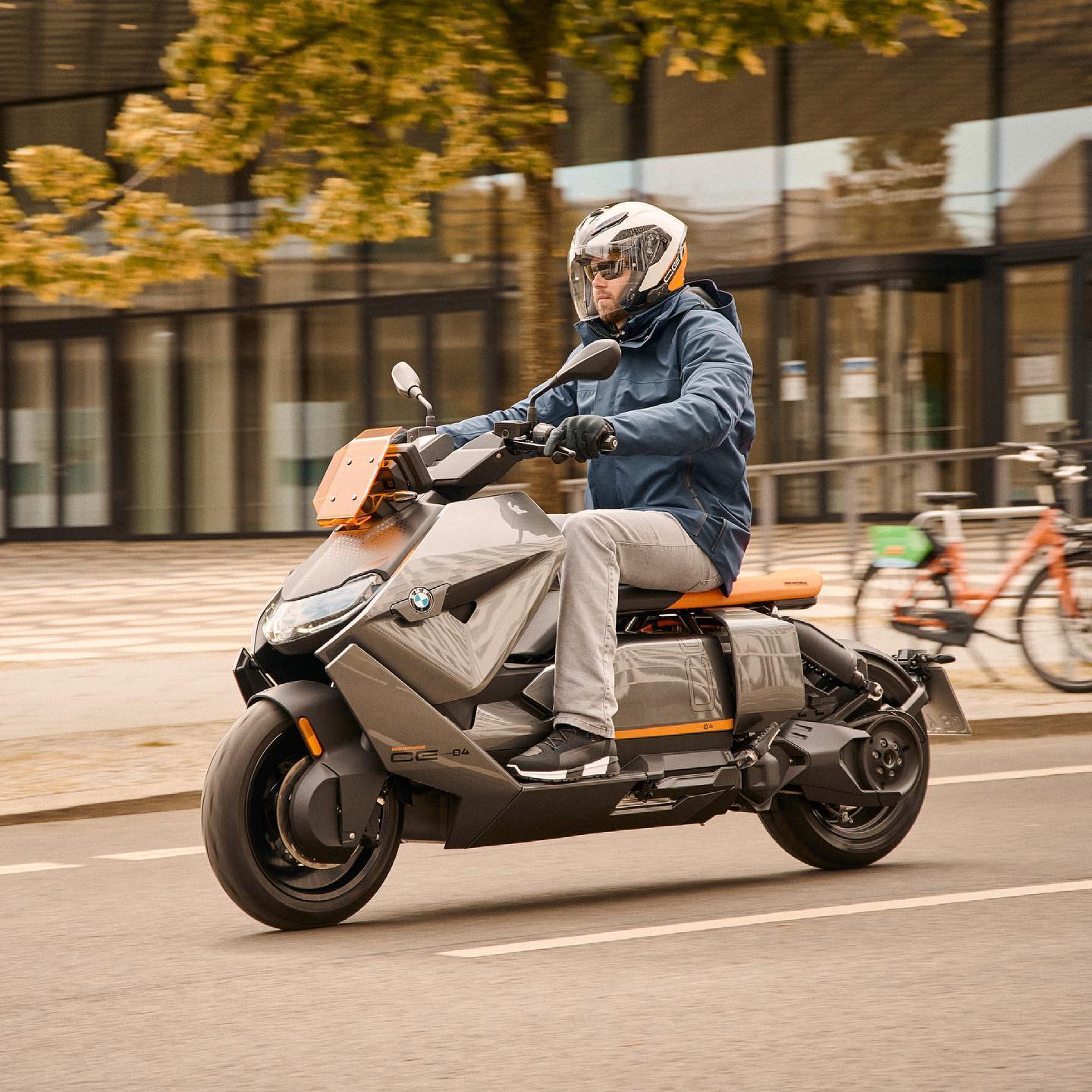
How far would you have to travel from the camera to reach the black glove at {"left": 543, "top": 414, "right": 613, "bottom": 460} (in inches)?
190

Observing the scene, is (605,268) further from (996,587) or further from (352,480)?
(996,587)

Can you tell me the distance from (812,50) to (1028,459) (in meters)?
12.3

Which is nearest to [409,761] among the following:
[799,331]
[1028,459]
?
[1028,459]

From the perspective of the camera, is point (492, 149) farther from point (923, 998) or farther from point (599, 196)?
point (599, 196)

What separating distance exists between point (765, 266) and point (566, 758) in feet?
58.4

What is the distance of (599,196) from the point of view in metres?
23.0

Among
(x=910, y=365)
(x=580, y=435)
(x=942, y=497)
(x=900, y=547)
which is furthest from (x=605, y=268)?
(x=910, y=365)

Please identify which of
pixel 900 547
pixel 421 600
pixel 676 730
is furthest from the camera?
pixel 900 547

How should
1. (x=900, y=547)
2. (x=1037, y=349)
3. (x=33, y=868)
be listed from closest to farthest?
(x=33, y=868), (x=900, y=547), (x=1037, y=349)

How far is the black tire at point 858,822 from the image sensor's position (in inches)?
228

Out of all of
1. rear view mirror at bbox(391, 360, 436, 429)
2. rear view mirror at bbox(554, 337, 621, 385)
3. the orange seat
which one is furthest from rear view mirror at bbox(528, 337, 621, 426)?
the orange seat

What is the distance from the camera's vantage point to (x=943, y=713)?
600cm

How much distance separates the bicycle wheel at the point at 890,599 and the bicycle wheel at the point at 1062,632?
2.16ft

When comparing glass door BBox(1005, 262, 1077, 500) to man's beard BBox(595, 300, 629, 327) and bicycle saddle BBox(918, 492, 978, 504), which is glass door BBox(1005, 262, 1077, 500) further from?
man's beard BBox(595, 300, 629, 327)
